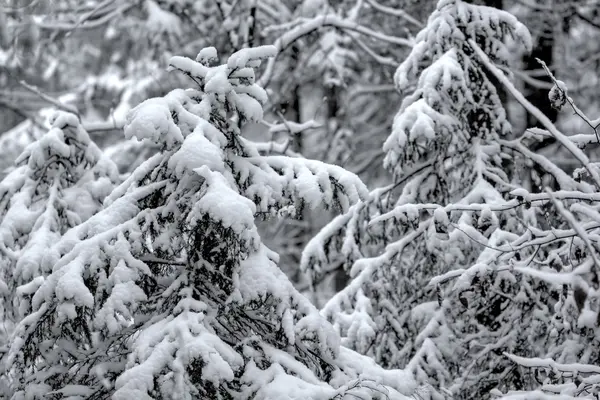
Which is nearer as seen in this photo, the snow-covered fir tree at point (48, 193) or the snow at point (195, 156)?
the snow at point (195, 156)

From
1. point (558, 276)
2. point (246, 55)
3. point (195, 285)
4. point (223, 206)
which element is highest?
point (246, 55)

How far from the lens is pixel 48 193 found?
567 cm

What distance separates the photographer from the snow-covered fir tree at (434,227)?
18.0ft

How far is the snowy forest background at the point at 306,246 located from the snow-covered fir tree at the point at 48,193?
20 mm

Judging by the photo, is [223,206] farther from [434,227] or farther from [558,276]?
[434,227]

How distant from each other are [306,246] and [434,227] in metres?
1.72

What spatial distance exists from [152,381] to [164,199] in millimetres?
1120

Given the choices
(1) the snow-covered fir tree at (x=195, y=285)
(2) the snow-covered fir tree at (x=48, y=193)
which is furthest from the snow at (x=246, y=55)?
(2) the snow-covered fir tree at (x=48, y=193)

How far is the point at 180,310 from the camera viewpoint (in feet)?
11.2

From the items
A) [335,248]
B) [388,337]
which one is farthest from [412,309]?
[335,248]

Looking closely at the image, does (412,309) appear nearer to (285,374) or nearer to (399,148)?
(399,148)

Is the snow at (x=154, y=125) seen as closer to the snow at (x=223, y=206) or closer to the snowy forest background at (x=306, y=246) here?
the snowy forest background at (x=306, y=246)

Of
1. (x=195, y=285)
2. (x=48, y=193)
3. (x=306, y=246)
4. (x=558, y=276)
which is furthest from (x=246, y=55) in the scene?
(x=306, y=246)

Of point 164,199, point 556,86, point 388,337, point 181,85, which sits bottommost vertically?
point 181,85
